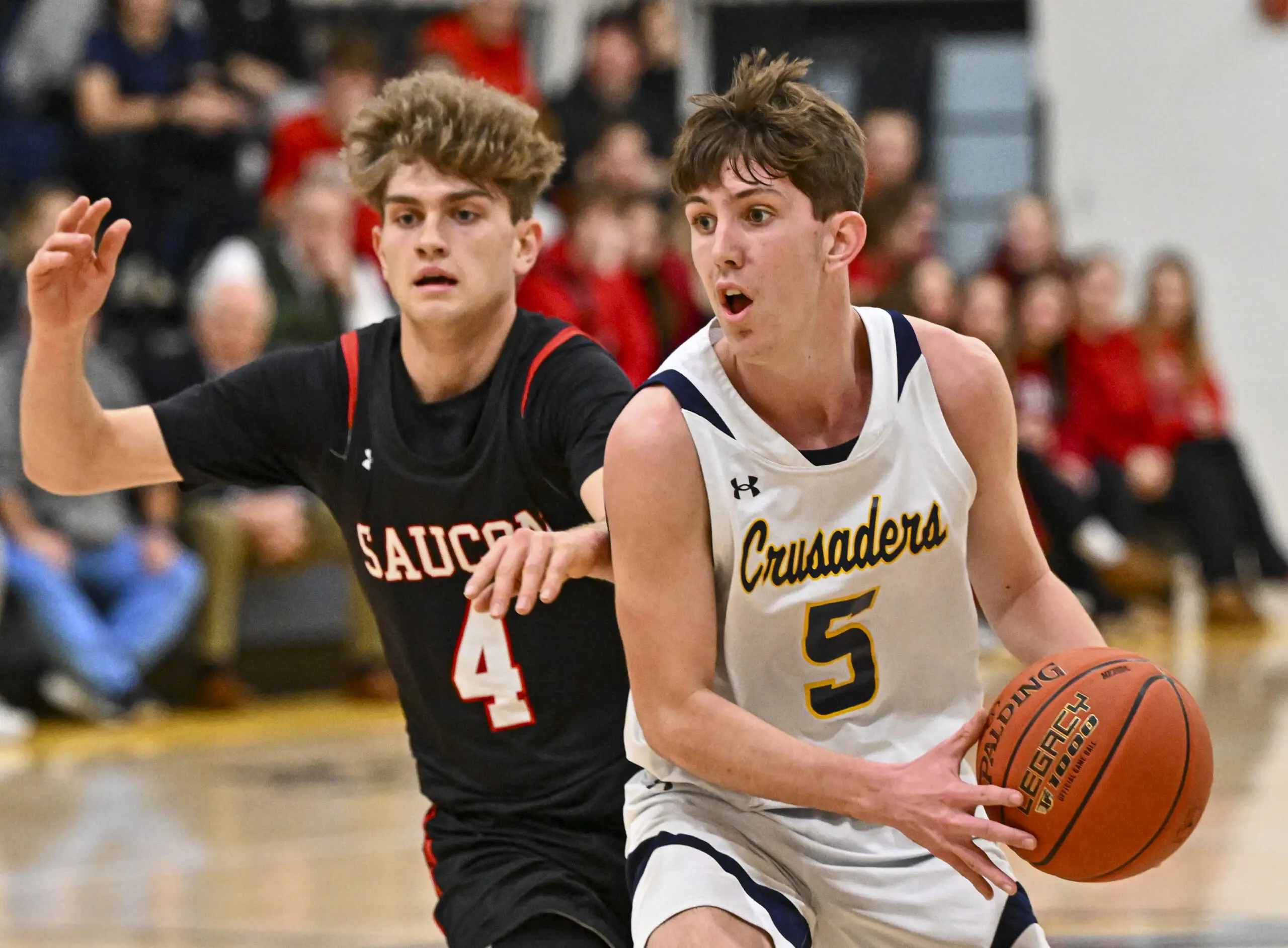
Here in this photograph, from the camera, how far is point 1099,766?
9.04 feet

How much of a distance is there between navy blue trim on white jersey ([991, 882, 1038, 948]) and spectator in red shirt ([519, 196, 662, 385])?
653 cm

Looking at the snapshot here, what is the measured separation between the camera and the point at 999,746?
281 cm

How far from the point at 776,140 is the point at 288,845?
3728 mm

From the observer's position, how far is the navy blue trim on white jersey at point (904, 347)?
3.06 m

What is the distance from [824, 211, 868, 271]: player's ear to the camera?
9.62 ft

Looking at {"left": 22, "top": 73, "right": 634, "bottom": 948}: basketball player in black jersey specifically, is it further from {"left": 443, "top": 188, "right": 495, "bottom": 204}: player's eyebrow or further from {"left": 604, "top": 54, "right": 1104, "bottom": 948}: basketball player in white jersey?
{"left": 604, "top": 54, "right": 1104, "bottom": 948}: basketball player in white jersey

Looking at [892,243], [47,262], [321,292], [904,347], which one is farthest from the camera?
[892,243]

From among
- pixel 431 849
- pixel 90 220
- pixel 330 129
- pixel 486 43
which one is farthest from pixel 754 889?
pixel 486 43

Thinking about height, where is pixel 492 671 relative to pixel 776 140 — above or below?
below

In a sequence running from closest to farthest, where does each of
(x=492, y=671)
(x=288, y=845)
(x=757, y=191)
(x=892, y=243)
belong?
(x=757, y=191) → (x=492, y=671) → (x=288, y=845) → (x=892, y=243)

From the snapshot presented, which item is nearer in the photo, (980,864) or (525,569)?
(980,864)

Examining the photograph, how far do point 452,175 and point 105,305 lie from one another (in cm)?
645

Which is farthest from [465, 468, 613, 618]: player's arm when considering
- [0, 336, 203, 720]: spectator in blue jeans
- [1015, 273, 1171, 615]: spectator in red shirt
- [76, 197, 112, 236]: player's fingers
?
[1015, 273, 1171, 615]: spectator in red shirt

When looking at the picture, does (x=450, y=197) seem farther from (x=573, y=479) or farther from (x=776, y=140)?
(x=776, y=140)
